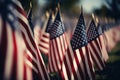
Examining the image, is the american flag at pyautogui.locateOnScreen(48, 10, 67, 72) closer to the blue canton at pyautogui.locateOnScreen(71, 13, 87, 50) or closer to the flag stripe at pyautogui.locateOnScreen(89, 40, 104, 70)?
the flag stripe at pyautogui.locateOnScreen(89, 40, 104, 70)

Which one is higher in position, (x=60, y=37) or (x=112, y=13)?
(x=112, y=13)

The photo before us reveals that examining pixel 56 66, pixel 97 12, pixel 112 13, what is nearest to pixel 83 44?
pixel 56 66

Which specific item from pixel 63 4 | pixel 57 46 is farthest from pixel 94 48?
pixel 63 4

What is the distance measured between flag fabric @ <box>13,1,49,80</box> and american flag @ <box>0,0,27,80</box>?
0.38 ft

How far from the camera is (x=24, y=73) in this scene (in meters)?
5.15

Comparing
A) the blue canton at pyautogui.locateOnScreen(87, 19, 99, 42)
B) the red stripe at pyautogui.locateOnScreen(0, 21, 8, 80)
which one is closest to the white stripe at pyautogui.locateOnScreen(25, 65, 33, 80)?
the red stripe at pyautogui.locateOnScreen(0, 21, 8, 80)

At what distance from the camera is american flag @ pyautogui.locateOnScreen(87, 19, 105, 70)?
43.1 feet

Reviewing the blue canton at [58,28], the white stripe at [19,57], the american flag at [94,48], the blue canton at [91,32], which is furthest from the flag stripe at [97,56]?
the white stripe at [19,57]

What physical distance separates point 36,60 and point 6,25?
0.83 meters

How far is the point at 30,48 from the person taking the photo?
5.40 meters

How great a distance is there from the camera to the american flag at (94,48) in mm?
13148

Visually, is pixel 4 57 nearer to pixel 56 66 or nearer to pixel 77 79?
pixel 77 79

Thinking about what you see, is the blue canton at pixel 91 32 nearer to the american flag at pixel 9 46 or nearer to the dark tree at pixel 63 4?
the american flag at pixel 9 46

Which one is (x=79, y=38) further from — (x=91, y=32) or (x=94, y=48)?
(x=91, y=32)
